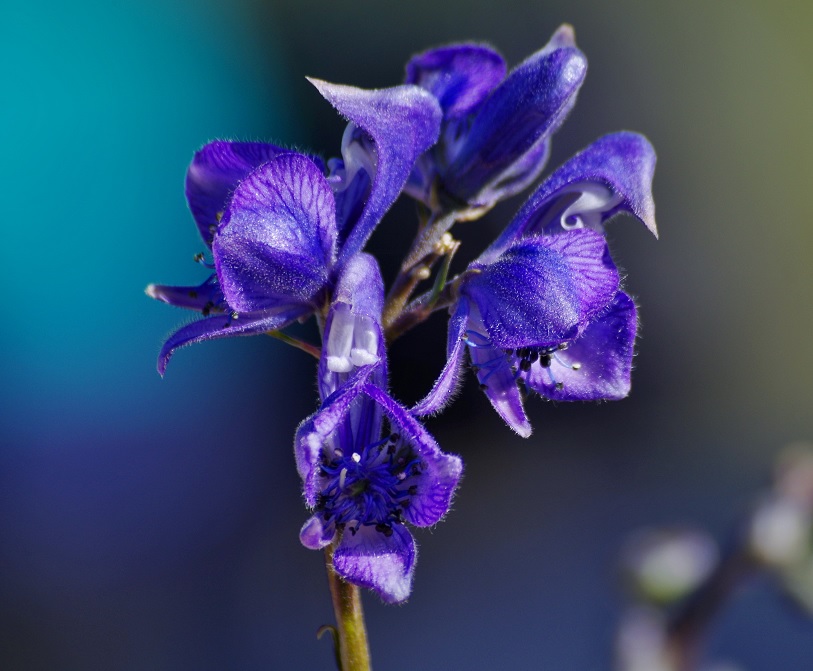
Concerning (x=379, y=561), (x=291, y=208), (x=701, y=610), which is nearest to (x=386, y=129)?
(x=291, y=208)

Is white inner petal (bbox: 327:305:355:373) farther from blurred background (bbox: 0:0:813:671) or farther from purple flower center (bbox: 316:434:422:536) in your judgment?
blurred background (bbox: 0:0:813:671)

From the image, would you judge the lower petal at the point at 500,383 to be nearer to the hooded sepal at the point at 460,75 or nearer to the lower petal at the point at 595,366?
the lower petal at the point at 595,366

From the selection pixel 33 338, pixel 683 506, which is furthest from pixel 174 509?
pixel 683 506

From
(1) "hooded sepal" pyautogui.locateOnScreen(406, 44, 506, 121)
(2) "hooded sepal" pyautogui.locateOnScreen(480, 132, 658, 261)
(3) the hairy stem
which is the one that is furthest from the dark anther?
(3) the hairy stem

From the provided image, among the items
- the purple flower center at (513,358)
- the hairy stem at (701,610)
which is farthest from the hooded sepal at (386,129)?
the hairy stem at (701,610)

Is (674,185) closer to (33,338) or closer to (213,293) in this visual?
(33,338)

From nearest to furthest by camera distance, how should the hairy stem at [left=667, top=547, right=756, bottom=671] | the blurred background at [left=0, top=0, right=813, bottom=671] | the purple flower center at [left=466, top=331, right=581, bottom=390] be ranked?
1. the purple flower center at [left=466, top=331, right=581, bottom=390]
2. the hairy stem at [left=667, top=547, right=756, bottom=671]
3. the blurred background at [left=0, top=0, right=813, bottom=671]
